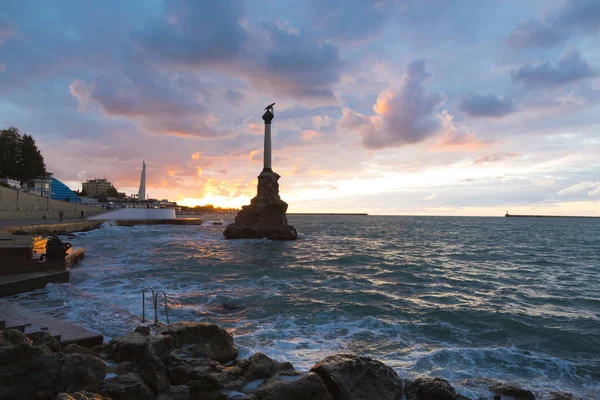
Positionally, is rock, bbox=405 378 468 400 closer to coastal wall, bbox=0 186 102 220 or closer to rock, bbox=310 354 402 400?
rock, bbox=310 354 402 400

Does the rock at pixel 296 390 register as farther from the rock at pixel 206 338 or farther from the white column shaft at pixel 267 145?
the white column shaft at pixel 267 145

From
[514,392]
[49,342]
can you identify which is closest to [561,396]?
[514,392]

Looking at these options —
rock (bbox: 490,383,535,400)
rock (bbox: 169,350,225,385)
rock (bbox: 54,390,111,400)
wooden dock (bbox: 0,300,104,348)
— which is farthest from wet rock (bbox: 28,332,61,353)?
rock (bbox: 490,383,535,400)

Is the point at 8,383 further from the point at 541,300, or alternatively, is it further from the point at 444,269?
the point at 444,269

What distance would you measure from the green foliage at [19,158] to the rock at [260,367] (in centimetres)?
7949

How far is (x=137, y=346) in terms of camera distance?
22.2 ft

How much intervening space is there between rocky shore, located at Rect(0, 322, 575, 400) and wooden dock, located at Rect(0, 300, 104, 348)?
1.46 ft

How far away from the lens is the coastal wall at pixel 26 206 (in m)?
44.2

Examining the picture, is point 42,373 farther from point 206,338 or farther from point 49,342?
point 206,338

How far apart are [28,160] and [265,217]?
51303mm

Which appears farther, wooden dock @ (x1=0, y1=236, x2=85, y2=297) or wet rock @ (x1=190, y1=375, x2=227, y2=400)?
wooden dock @ (x1=0, y1=236, x2=85, y2=297)

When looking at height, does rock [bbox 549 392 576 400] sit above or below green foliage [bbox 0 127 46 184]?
below

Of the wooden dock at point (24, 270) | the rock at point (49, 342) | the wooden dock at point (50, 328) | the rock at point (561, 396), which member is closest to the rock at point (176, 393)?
the rock at point (49, 342)

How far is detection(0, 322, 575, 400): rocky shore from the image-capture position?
5211 mm
